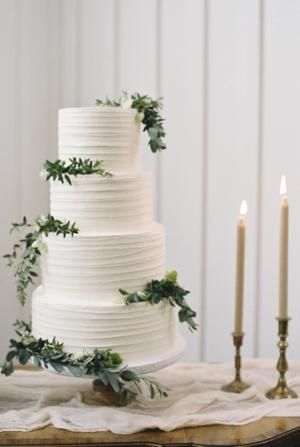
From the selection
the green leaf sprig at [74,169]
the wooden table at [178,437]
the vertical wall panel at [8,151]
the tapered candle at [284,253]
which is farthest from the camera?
the vertical wall panel at [8,151]

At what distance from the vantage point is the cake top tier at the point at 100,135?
4.54ft

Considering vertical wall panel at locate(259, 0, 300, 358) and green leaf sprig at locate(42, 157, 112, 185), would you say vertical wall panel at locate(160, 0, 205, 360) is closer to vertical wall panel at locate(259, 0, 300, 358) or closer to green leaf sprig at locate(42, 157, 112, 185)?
vertical wall panel at locate(259, 0, 300, 358)

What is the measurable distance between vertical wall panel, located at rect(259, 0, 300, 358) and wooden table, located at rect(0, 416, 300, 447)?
0.67 m

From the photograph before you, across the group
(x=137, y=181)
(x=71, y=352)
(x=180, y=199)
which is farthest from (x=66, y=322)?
(x=180, y=199)

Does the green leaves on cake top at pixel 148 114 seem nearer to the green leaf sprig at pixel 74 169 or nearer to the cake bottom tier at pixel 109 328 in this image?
the green leaf sprig at pixel 74 169

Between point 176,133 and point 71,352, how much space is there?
785 millimetres

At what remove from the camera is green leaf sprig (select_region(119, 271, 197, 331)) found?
1.37 m

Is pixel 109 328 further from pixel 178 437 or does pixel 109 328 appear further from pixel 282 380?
pixel 282 380

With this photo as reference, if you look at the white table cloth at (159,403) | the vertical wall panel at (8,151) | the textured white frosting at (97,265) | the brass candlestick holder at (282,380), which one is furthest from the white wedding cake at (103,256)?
the vertical wall panel at (8,151)

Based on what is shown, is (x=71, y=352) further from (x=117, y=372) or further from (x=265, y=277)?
(x=265, y=277)

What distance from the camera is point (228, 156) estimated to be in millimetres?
1953

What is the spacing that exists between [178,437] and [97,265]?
33cm

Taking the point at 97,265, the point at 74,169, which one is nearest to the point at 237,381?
the point at 97,265

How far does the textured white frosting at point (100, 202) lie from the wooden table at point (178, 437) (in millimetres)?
365
